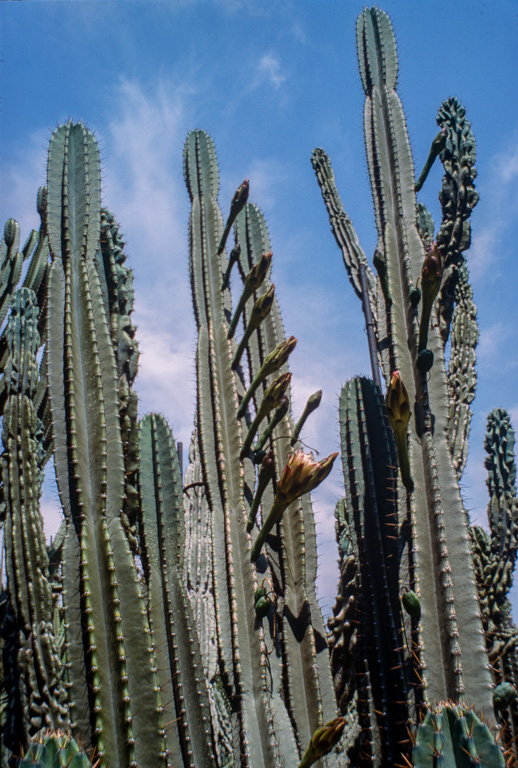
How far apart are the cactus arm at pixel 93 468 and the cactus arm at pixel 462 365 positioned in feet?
7.80

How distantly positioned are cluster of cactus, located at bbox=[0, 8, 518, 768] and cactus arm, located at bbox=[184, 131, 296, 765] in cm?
1

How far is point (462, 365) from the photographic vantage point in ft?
14.8

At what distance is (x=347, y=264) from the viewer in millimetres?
5156

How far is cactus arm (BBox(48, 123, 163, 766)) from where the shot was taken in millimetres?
2000

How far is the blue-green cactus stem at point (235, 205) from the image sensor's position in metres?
3.95

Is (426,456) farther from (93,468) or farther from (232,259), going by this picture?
(232,259)

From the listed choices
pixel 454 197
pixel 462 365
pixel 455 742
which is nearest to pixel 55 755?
pixel 455 742

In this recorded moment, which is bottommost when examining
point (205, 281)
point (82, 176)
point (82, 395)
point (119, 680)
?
point (119, 680)

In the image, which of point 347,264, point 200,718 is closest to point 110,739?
point 200,718

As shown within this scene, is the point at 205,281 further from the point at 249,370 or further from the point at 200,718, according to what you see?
the point at 200,718

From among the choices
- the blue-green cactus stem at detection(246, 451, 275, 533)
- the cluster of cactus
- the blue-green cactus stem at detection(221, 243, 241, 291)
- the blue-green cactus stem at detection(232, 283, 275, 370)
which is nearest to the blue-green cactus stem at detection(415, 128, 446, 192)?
the cluster of cactus

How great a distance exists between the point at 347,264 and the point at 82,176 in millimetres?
2591

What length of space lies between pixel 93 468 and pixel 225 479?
0.75 m

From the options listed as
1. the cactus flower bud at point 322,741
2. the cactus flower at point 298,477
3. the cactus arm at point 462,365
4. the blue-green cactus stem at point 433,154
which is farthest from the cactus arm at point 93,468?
the cactus arm at point 462,365
